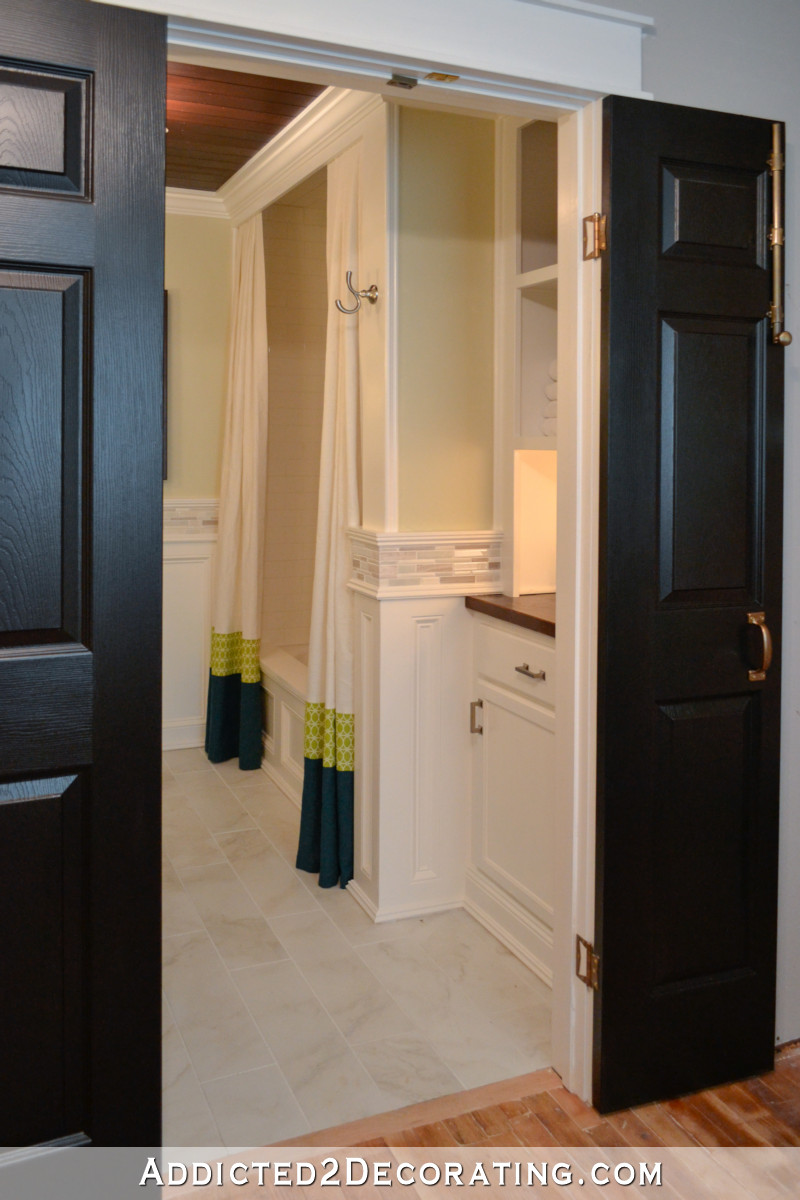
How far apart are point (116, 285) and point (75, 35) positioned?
380 mm

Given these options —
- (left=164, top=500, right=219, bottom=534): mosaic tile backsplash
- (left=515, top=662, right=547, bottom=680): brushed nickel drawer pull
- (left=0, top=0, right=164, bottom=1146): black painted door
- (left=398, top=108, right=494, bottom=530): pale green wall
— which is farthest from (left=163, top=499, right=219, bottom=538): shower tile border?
(left=0, top=0, right=164, bottom=1146): black painted door

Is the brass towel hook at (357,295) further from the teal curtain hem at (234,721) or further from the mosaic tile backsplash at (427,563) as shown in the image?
the teal curtain hem at (234,721)

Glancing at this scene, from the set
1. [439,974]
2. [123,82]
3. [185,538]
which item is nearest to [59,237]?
[123,82]

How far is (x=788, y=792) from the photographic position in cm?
237

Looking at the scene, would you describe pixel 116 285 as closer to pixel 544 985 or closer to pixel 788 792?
pixel 788 792

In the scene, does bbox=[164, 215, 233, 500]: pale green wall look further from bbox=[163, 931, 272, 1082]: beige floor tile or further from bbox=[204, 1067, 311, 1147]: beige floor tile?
bbox=[204, 1067, 311, 1147]: beige floor tile

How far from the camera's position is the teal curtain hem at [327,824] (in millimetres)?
3275

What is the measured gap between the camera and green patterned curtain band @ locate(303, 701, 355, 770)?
3250 mm

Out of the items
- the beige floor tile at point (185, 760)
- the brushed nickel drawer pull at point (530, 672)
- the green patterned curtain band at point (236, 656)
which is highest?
the brushed nickel drawer pull at point (530, 672)

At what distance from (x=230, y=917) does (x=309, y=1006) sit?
573 millimetres

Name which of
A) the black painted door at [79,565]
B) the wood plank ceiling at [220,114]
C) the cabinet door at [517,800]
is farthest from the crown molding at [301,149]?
the cabinet door at [517,800]

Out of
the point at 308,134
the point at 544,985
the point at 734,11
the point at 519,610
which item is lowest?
the point at 544,985

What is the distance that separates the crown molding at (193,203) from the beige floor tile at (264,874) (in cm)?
278

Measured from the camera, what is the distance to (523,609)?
2834mm
